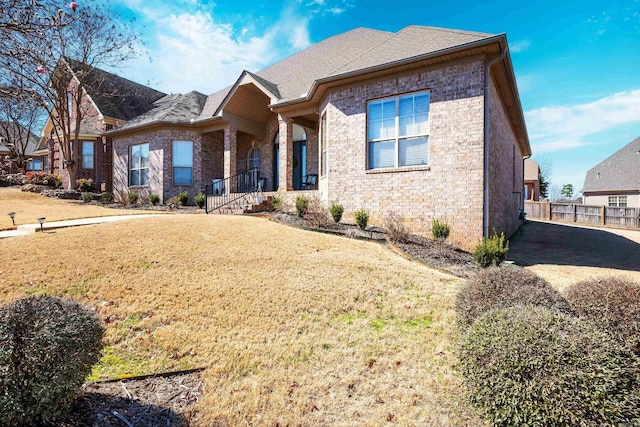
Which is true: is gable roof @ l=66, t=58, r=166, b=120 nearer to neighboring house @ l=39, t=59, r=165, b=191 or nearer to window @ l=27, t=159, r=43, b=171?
neighboring house @ l=39, t=59, r=165, b=191

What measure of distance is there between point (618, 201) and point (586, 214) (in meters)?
10.1

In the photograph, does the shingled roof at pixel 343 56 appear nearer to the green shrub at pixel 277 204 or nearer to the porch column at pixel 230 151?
the porch column at pixel 230 151

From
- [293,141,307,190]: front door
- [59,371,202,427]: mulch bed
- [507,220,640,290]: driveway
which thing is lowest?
[59,371,202,427]: mulch bed

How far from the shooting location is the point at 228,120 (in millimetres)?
14523

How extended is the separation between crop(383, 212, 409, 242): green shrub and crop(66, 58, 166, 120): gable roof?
17.8 metres

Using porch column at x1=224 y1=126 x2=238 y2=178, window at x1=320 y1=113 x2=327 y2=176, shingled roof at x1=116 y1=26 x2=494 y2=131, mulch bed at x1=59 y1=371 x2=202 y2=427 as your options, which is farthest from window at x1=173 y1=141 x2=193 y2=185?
mulch bed at x1=59 y1=371 x2=202 y2=427

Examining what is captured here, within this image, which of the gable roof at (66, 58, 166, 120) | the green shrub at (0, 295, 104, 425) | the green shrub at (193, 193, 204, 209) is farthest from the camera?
the gable roof at (66, 58, 166, 120)

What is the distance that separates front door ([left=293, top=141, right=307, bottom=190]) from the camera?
15.2 meters

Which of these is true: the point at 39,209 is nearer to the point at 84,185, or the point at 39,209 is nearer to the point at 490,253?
the point at 84,185

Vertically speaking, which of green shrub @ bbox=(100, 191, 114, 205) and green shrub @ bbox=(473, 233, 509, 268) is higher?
green shrub @ bbox=(100, 191, 114, 205)

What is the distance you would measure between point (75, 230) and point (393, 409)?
27.4 ft

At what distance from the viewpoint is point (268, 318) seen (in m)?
4.28

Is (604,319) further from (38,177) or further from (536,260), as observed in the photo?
(38,177)

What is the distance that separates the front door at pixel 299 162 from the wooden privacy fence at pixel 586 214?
19.0 m
